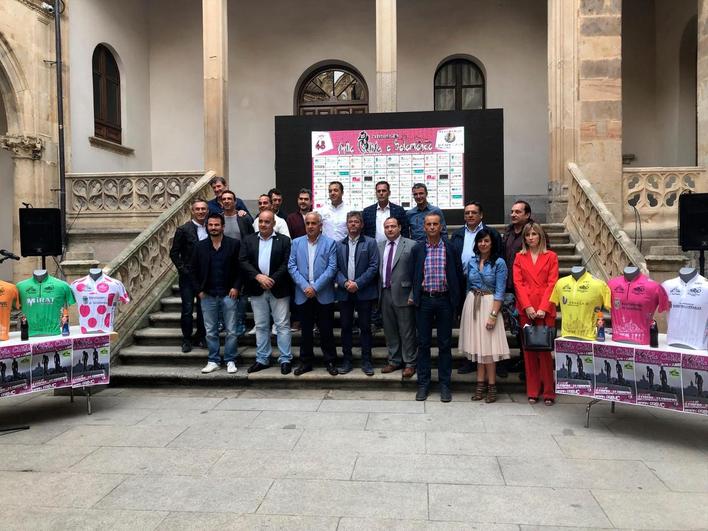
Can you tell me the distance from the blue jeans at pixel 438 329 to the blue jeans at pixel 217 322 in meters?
2.34

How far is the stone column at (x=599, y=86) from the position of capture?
10.2 metres

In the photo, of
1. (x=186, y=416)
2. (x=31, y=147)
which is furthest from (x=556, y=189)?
(x=31, y=147)

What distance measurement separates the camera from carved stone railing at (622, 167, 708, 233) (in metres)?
9.90

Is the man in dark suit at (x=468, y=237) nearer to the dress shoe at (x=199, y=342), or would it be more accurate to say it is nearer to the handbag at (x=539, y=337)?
the handbag at (x=539, y=337)

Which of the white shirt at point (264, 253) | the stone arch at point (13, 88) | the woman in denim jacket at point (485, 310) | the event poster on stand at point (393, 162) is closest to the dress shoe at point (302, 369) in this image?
the white shirt at point (264, 253)

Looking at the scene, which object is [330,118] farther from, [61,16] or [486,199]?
[61,16]

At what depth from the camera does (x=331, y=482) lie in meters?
4.01

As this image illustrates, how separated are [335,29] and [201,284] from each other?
10341mm

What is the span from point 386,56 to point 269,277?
6.31 meters

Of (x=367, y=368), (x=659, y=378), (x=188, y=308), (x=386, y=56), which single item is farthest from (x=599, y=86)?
(x=188, y=308)

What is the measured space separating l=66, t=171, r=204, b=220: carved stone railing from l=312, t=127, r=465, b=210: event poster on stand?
11.1 feet

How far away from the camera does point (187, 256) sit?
7.22 m

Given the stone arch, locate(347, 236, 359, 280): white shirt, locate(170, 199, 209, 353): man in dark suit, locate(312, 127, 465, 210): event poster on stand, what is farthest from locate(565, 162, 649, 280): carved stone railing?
the stone arch

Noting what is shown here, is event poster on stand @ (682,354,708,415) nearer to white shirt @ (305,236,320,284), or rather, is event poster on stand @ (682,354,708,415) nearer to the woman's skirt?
the woman's skirt
